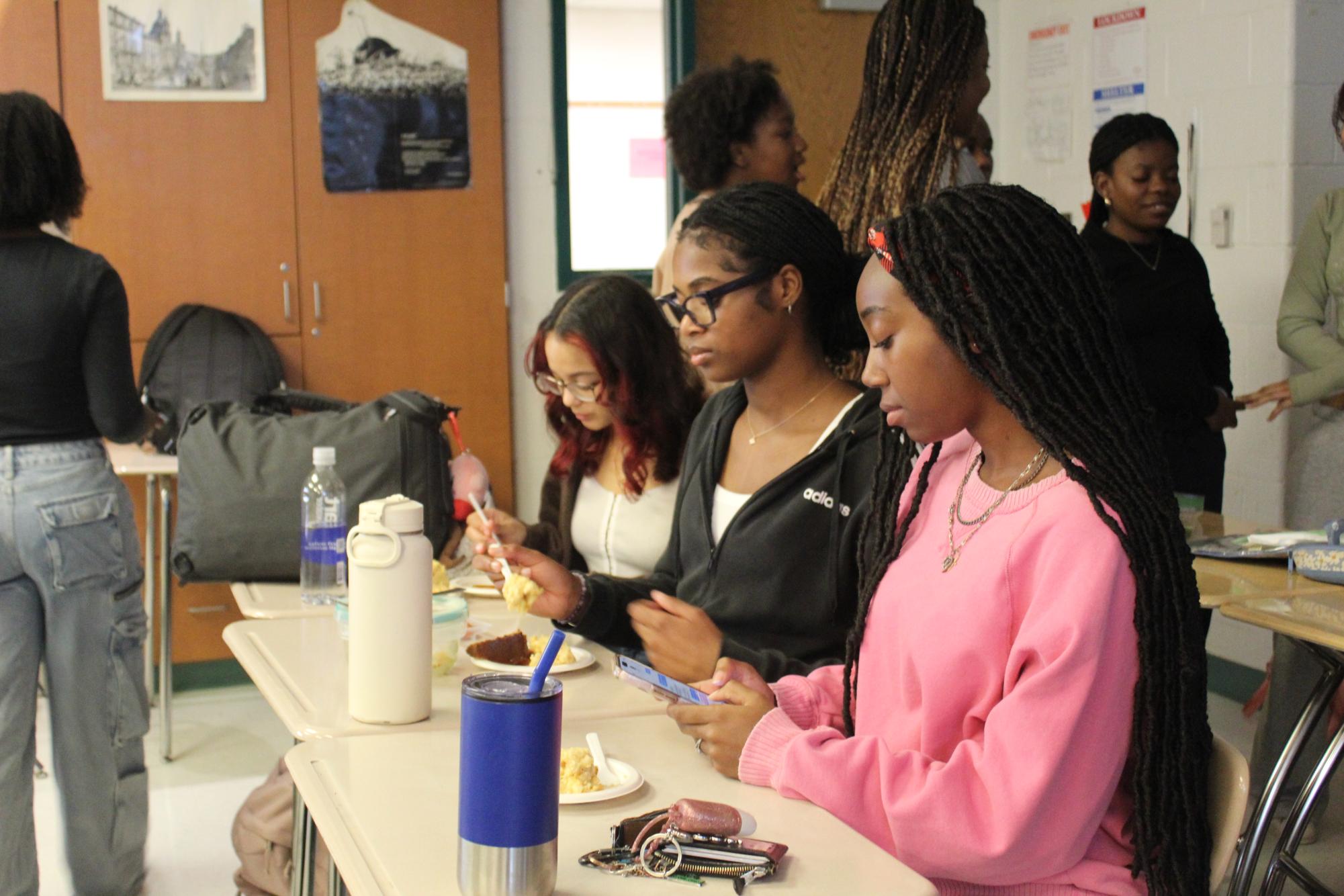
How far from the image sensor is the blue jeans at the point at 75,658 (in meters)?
2.49

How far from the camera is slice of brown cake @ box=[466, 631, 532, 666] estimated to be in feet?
5.89

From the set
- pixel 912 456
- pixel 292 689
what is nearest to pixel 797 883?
pixel 912 456

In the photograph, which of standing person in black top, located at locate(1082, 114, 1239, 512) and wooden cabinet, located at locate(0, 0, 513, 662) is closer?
standing person in black top, located at locate(1082, 114, 1239, 512)

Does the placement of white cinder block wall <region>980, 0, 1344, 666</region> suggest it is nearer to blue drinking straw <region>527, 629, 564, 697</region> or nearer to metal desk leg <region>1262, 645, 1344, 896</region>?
metal desk leg <region>1262, 645, 1344, 896</region>

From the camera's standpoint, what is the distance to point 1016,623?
1.25 meters

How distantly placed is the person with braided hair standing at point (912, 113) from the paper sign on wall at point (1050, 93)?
2254 millimetres

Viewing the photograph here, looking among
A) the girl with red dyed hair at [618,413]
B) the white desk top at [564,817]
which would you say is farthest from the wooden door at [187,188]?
the white desk top at [564,817]

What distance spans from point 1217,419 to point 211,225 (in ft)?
9.88

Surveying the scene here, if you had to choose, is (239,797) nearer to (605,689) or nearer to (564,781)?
(605,689)

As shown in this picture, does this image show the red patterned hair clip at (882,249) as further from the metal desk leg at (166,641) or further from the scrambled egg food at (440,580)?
the metal desk leg at (166,641)

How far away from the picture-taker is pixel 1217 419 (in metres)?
3.26

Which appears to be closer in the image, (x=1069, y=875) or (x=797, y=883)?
(x=797, y=883)

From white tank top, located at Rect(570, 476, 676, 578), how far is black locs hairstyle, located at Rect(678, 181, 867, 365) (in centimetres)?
54

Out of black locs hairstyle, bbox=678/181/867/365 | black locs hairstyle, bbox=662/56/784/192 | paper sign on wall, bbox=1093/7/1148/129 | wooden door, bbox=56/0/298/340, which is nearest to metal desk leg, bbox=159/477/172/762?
wooden door, bbox=56/0/298/340
